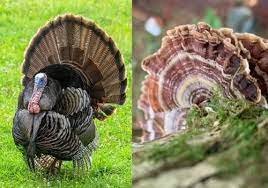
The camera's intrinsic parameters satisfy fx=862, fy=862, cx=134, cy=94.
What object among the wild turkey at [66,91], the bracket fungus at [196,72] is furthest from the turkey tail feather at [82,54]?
the bracket fungus at [196,72]

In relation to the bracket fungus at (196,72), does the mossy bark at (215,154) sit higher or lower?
lower

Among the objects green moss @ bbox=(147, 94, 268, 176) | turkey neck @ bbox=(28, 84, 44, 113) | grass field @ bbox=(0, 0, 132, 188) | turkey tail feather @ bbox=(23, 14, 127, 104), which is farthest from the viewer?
grass field @ bbox=(0, 0, 132, 188)

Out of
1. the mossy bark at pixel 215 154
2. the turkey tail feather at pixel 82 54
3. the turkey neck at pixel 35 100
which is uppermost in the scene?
the turkey tail feather at pixel 82 54

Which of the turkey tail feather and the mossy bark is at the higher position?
the turkey tail feather

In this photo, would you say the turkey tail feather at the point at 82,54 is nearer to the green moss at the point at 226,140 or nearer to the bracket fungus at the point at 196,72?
the bracket fungus at the point at 196,72

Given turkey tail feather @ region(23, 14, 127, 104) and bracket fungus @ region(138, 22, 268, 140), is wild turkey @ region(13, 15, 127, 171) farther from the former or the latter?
bracket fungus @ region(138, 22, 268, 140)

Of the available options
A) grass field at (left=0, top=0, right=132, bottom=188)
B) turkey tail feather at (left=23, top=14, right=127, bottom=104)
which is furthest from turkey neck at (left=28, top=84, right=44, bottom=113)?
grass field at (left=0, top=0, right=132, bottom=188)
